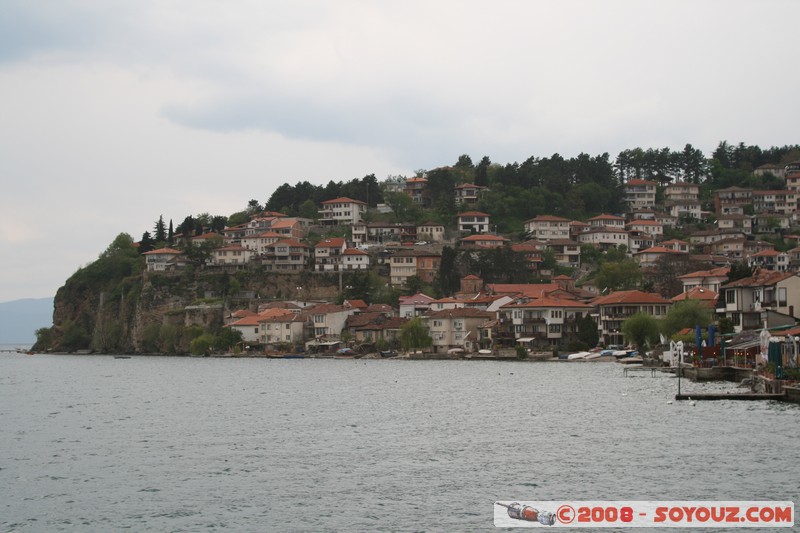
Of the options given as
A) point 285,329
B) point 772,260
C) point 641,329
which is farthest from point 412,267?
point 641,329

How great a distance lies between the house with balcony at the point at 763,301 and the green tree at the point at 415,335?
33.4 meters

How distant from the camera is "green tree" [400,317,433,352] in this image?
104 meters

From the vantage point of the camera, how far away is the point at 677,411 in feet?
145

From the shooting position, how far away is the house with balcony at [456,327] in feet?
346

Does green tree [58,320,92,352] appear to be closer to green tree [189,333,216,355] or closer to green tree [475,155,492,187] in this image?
green tree [189,333,216,355]

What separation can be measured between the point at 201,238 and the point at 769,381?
112872mm

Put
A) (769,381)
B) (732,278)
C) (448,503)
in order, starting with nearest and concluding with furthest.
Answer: (448,503)
(769,381)
(732,278)

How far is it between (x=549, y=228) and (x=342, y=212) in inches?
1304

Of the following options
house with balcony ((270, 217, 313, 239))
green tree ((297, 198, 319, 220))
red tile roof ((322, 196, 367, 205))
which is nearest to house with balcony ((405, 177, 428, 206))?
red tile roof ((322, 196, 367, 205))

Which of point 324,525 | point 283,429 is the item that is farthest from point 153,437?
point 324,525

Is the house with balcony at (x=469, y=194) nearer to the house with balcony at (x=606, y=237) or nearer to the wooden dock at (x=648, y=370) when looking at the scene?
the house with balcony at (x=606, y=237)

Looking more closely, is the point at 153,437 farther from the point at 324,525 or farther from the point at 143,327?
the point at 143,327

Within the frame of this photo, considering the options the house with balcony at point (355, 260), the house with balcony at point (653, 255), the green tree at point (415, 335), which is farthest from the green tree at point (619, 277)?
the house with balcony at point (355, 260)

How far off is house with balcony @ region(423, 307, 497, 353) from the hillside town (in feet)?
0.49
